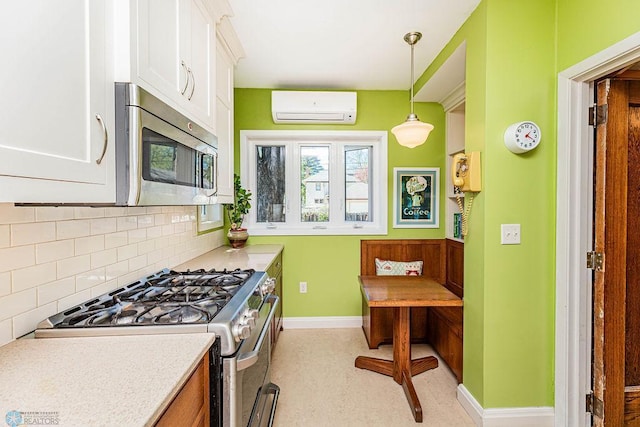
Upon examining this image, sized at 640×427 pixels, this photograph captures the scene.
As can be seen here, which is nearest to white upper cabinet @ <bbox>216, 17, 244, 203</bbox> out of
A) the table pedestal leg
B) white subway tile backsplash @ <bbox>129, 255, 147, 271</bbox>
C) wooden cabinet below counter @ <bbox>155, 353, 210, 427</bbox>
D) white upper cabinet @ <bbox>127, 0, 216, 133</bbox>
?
white upper cabinet @ <bbox>127, 0, 216, 133</bbox>

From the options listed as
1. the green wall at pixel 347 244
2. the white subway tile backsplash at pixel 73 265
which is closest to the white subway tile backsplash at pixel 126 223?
the white subway tile backsplash at pixel 73 265

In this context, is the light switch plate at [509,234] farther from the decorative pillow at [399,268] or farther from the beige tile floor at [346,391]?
the decorative pillow at [399,268]

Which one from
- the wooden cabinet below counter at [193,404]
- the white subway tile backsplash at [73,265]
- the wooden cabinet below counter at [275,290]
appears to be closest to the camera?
the wooden cabinet below counter at [193,404]

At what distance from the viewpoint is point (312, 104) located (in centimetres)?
291

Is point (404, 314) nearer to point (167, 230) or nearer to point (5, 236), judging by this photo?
point (167, 230)

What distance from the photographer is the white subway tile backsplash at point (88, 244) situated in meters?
1.19

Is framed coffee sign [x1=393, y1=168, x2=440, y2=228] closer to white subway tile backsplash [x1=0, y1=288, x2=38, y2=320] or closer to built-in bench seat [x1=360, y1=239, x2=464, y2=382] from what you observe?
built-in bench seat [x1=360, y1=239, x2=464, y2=382]

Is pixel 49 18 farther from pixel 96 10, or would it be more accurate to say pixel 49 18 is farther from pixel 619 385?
pixel 619 385

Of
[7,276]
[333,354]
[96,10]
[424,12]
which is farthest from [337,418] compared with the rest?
[424,12]

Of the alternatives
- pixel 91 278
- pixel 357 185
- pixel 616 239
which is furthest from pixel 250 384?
pixel 357 185

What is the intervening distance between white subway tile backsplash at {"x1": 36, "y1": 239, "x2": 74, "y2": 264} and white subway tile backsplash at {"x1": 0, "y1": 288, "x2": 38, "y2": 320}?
11 centimetres

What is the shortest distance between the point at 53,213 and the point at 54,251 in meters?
0.14

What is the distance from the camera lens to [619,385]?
1600mm

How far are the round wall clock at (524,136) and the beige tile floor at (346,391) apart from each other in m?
1.67
